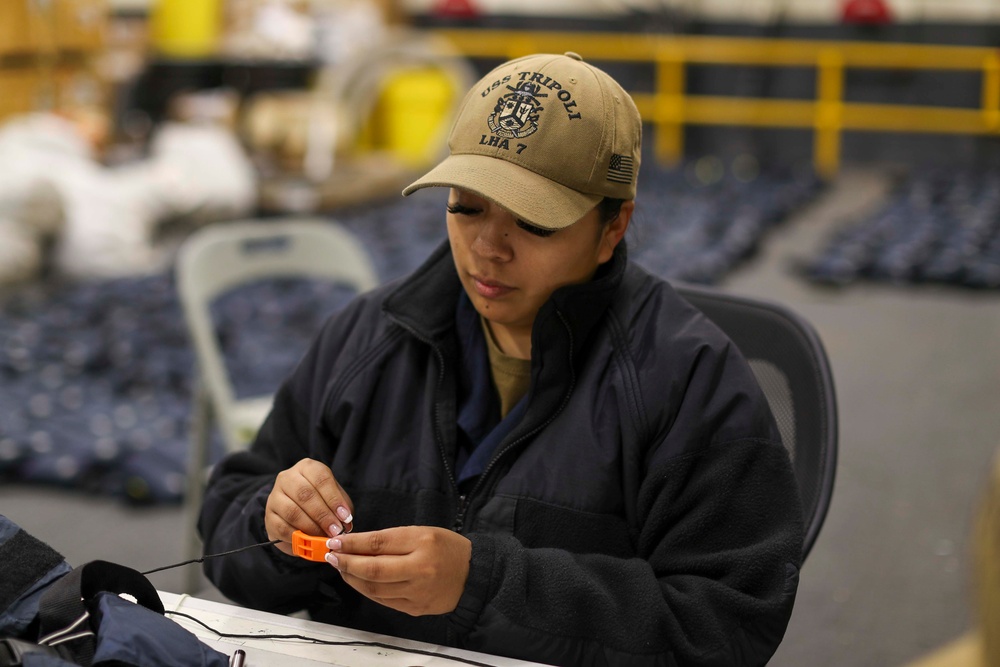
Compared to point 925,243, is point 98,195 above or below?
above

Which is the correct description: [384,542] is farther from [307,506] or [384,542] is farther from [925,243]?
[925,243]

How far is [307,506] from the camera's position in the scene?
3.95 ft

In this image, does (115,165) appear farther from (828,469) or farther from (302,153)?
(828,469)

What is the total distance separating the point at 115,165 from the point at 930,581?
16.7 ft

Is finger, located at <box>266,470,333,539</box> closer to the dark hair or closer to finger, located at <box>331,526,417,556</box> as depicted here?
finger, located at <box>331,526,417,556</box>

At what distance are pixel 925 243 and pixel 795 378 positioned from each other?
434 cm

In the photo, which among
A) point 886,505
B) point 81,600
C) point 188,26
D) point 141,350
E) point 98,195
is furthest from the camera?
point 188,26

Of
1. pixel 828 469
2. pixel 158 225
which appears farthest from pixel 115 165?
pixel 828 469

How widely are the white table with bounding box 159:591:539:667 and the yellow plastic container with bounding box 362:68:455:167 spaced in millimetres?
7157

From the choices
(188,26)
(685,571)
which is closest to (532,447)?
(685,571)

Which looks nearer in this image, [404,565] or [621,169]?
[404,565]

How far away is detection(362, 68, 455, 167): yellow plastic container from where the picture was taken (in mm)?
8352

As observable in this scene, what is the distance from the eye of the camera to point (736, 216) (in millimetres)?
6406

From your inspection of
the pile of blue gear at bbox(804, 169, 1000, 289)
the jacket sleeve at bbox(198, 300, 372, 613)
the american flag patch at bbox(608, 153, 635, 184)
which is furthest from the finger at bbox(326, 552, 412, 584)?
the pile of blue gear at bbox(804, 169, 1000, 289)
